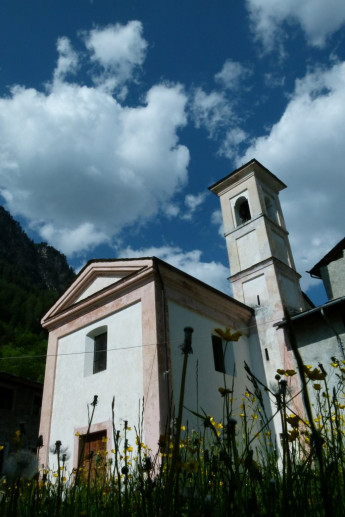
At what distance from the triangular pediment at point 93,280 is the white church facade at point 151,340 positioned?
0.04 m

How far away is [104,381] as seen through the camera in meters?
11.8

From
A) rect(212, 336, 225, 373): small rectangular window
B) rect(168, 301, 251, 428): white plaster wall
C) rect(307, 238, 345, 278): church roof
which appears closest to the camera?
rect(168, 301, 251, 428): white plaster wall

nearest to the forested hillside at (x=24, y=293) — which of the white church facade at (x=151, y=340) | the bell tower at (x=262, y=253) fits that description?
the white church facade at (x=151, y=340)

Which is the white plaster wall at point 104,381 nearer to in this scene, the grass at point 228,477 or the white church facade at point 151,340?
the white church facade at point 151,340

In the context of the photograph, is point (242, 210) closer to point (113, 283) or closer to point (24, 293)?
point (113, 283)

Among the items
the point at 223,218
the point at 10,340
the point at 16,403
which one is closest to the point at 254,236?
the point at 223,218

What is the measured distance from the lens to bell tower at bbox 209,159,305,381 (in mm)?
14672

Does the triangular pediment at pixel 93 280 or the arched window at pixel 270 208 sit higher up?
the arched window at pixel 270 208

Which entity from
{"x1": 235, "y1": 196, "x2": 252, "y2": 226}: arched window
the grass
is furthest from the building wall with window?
the grass

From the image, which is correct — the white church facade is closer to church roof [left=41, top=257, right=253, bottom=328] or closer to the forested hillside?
church roof [left=41, top=257, right=253, bottom=328]

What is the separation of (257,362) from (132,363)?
17.1 feet

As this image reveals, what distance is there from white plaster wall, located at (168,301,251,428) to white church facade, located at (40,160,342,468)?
0.03 meters

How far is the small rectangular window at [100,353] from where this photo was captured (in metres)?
12.8

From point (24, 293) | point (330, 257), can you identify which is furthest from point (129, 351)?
point (24, 293)
